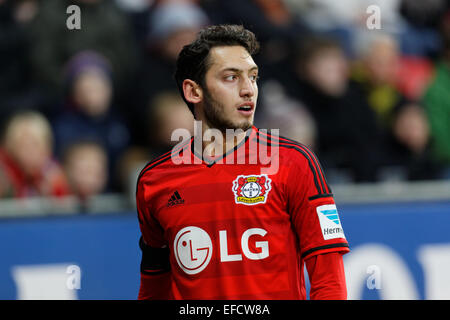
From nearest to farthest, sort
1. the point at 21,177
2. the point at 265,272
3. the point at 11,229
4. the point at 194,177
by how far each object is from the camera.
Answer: the point at 265,272
the point at 194,177
the point at 11,229
the point at 21,177

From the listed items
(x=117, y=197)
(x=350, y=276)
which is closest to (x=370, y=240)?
(x=350, y=276)

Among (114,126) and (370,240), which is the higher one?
(114,126)

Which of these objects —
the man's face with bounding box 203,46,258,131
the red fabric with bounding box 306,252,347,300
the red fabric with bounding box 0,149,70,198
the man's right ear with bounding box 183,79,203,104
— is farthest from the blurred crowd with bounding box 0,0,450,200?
the red fabric with bounding box 306,252,347,300

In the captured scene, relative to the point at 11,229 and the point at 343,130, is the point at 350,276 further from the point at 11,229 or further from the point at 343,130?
the point at 11,229

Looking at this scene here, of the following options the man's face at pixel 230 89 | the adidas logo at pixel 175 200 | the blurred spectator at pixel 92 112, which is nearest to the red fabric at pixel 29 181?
the blurred spectator at pixel 92 112

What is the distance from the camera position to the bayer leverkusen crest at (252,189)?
9.55 feet

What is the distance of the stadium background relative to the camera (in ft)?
15.4

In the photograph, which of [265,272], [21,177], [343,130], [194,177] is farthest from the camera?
[343,130]

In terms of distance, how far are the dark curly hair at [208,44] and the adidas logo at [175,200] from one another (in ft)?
1.60

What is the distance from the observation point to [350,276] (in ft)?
16.2

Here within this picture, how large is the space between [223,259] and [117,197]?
2231mm

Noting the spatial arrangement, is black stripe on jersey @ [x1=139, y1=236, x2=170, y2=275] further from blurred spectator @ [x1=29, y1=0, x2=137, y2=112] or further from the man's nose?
blurred spectator @ [x1=29, y1=0, x2=137, y2=112]

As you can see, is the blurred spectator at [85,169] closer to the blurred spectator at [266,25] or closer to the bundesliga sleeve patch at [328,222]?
the blurred spectator at [266,25]
